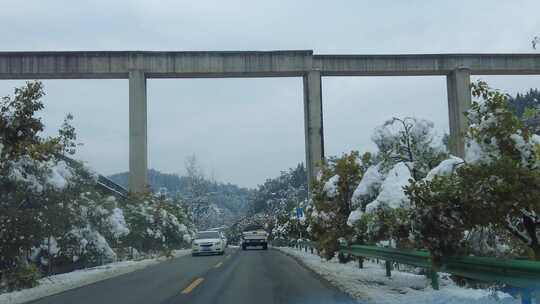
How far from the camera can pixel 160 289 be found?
12891mm

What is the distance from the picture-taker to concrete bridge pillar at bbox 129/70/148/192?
38322mm

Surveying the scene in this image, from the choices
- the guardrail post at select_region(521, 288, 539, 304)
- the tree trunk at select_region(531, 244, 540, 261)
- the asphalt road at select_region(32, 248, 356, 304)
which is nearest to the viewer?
the guardrail post at select_region(521, 288, 539, 304)

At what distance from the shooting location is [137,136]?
38.5m

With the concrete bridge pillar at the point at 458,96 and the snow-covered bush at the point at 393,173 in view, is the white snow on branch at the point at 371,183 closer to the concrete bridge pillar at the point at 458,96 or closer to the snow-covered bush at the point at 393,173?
the snow-covered bush at the point at 393,173

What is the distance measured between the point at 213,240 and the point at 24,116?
19.2m

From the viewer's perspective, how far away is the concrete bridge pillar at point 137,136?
3832 cm

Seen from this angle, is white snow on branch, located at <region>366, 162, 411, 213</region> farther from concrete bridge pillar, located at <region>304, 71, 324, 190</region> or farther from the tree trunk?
concrete bridge pillar, located at <region>304, 71, 324, 190</region>

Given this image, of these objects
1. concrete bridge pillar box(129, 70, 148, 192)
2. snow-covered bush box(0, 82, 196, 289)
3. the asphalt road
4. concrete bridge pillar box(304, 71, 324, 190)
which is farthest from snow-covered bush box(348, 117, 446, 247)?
concrete bridge pillar box(129, 70, 148, 192)

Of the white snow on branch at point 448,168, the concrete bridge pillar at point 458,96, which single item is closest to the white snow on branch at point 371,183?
the white snow on branch at point 448,168

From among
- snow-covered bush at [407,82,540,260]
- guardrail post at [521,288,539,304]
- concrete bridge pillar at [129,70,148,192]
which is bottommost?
guardrail post at [521,288,539,304]

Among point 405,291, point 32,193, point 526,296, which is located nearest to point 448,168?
point 526,296

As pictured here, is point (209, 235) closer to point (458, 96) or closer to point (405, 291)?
point (458, 96)

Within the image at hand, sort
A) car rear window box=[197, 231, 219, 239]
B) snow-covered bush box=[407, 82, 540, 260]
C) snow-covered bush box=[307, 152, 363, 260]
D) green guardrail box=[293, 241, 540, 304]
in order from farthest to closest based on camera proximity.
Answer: car rear window box=[197, 231, 219, 239]
snow-covered bush box=[307, 152, 363, 260]
snow-covered bush box=[407, 82, 540, 260]
green guardrail box=[293, 241, 540, 304]

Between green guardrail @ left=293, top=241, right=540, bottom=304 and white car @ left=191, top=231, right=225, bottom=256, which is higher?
green guardrail @ left=293, top=241, right=540, bottom=304
